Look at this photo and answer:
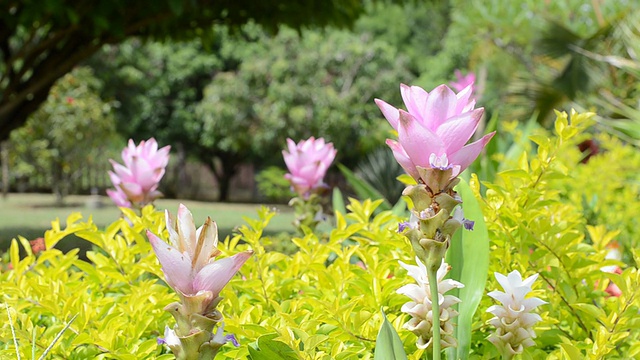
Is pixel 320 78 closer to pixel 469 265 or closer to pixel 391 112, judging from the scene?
pixel 469 265

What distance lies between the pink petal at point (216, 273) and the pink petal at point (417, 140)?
27 cm

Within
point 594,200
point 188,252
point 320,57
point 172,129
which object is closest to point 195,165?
point 172,129

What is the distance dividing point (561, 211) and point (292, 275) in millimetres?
749

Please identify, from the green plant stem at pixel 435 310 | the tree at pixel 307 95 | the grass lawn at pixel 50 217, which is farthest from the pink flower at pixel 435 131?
the tree at pixel 307 95

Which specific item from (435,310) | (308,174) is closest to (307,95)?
(308,174)

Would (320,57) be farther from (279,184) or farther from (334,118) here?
(279,184)

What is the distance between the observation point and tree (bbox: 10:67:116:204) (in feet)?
50.9

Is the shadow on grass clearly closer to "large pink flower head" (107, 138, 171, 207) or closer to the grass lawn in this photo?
the grass lawn

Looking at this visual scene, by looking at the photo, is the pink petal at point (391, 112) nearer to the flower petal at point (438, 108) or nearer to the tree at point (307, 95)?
the flower petal at point (438, 108)

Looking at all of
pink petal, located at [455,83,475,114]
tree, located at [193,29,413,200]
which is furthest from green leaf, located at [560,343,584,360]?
tree, located at [193,29,413,200]

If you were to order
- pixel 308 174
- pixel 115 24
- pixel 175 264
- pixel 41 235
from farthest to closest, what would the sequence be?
pixel 41 235, pixel 115 24, pixel 308 174, pixel 175 264

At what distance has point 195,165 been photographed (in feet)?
82.6

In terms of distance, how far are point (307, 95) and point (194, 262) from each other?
1792 cm

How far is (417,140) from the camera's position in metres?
0.93
